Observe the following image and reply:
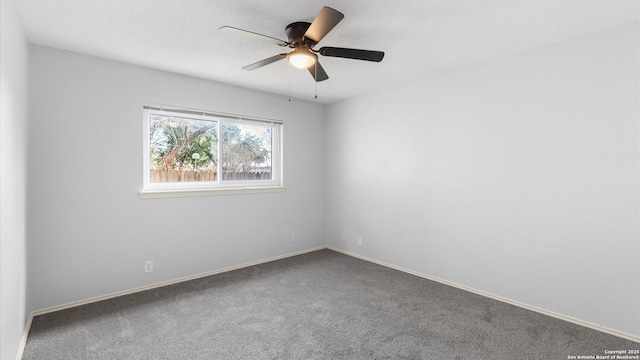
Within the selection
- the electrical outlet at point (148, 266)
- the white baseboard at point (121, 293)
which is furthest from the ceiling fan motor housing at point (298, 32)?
the white baseboard at point (121, 293)

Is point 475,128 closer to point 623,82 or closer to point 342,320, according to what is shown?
point 623,82

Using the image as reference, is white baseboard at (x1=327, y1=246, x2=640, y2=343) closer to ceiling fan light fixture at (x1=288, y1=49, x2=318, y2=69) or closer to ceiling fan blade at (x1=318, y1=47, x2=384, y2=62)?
ceiling fan blade at (x1=318, y1=47, x2=384, y2=62)

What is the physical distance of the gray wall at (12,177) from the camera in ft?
5.46

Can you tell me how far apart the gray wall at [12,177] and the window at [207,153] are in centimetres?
101

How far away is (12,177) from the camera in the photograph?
1920 millimetres

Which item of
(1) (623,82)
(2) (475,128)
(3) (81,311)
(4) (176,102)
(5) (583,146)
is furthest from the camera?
(4) (176,102)

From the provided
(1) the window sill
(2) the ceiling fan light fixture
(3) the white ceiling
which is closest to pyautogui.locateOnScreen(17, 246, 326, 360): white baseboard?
(1) the window sill

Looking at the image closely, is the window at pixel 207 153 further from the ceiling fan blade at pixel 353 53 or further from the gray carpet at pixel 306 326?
the ceiling fan blade at pixel 353 53

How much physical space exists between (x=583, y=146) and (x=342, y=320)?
2.42 metres

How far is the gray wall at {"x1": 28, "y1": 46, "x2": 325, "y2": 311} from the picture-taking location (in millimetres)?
2660

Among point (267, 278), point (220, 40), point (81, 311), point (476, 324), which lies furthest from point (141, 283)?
point (476, 324)

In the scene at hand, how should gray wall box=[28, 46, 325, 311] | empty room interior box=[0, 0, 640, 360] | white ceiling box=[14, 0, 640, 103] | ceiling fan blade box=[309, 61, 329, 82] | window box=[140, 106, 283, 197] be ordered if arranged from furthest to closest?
1. window box=[140, 106, 283, 197]
2. gray wall box=[28, 46, 325, 311]
3. ceiling fan blade box=[309, 61, 329, 82]
4. empty room interior box=[0, 0, 640, 360]
5. white ceiling box=[14, 0, 640, 103]

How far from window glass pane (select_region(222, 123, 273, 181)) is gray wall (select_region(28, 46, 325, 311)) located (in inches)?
11.3

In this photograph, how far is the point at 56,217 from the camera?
2713mm
